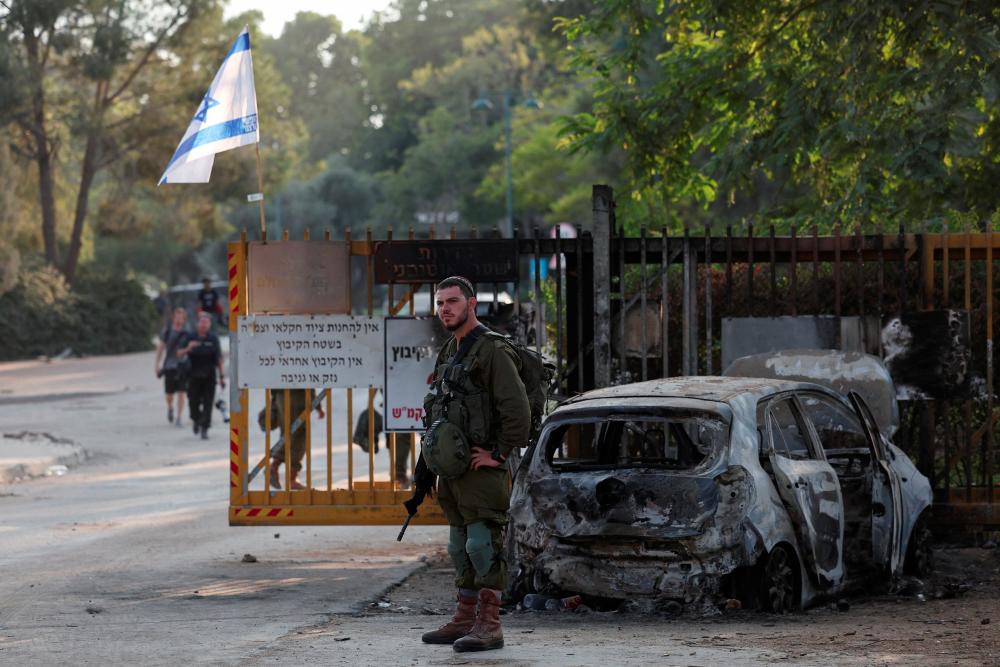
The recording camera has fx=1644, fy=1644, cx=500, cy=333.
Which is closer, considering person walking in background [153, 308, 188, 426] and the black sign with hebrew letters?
the black sign with hebrew letters

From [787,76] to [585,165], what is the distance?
4236 centimetres

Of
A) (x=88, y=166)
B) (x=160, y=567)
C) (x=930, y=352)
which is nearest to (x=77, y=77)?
(x=88, y=166)

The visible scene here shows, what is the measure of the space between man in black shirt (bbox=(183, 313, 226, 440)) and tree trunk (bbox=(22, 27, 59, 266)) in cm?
2468

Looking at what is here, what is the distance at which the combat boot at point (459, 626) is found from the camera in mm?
7762

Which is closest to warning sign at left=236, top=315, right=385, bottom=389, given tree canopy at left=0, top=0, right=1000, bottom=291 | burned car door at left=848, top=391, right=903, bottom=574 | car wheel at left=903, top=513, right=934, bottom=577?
tree canopy at left=0, top=0, right=1000, bottom=291

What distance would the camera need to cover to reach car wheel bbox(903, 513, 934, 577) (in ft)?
33.0

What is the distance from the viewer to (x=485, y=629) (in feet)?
24.9

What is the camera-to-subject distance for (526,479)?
888cm

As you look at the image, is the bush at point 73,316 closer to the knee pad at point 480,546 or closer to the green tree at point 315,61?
the knee pad at point 480,546

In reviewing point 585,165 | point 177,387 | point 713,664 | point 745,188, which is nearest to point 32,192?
point 585,165

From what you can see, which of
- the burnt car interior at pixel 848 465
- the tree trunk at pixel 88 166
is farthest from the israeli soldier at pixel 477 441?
the tree trunk at pixel 88 166

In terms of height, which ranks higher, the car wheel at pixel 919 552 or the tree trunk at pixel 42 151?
the tree trunk at pixel 42 151

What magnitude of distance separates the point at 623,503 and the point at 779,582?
934 millimetres

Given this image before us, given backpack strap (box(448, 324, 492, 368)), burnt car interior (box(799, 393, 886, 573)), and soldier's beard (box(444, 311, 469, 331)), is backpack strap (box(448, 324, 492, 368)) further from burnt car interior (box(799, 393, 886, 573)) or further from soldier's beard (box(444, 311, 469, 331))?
burnt car interior (box(799, 393, 886, 573))
